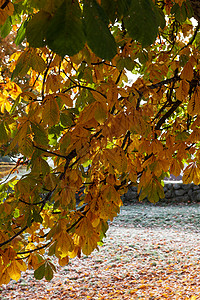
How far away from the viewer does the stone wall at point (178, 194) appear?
1053 cm

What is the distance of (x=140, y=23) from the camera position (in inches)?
23.7

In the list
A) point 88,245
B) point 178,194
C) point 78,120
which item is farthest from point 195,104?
point 178,194

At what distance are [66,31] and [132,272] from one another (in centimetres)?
505

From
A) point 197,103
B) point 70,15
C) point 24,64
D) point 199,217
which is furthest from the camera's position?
point 199,217

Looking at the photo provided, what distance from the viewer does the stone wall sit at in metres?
10.5

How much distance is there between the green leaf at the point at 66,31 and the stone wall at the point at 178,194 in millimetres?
10398

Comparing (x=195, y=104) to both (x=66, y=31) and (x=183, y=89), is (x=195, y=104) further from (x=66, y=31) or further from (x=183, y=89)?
(x=66, y=31)

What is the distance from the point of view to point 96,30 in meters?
0.55

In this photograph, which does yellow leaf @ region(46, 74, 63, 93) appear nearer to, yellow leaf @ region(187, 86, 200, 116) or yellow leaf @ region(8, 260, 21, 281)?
yellow leaf @ region(187, 86, 200, 116)

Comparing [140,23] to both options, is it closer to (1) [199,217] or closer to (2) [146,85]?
A: (2) [146,85]

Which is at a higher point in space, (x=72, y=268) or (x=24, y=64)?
(x=24, y=64)

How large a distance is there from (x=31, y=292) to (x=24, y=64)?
13.5 ft

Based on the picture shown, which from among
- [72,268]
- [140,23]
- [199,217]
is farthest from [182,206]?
[140,23]

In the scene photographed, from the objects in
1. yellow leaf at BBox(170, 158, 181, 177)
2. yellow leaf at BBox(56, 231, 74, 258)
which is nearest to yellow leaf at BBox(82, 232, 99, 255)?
yellow leaf at BBox(56, 231, 74, 258)
